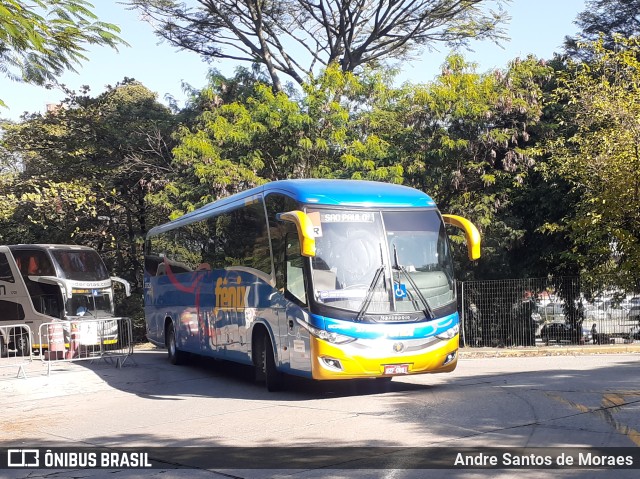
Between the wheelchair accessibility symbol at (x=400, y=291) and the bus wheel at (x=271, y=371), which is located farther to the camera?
the bus wheel at (x=271, y=371)

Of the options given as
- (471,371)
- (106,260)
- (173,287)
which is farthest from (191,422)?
(106,260)

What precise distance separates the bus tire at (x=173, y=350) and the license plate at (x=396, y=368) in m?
9.23

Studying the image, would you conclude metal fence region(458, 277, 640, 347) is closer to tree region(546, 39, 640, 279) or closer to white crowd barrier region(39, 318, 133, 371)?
tree region(546, 39, 640, 279)

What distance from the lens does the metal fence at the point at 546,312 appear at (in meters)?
24.3

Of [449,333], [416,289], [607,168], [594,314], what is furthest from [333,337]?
[594,314]

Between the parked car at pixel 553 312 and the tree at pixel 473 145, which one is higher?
the tree at pixel 473 145

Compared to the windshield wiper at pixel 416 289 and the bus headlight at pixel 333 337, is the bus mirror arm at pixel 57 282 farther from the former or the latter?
the windshield wiper at pixel 416 289

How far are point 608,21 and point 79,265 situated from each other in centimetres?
2909

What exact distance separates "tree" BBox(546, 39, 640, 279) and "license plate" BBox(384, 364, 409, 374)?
40.5 feet

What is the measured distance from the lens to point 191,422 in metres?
11.3

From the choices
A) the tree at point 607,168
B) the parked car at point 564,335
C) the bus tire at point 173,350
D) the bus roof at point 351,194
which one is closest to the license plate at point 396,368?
the bus roof at point 351,194

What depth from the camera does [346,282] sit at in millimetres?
12672

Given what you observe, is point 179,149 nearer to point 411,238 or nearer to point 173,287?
point 173,287

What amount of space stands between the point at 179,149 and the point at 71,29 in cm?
1510
